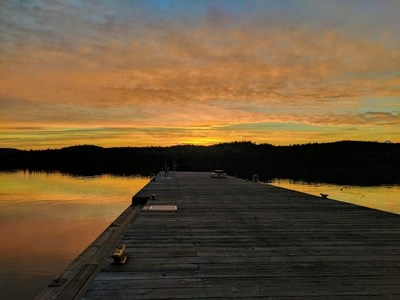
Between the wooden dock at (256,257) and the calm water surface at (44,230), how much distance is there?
3.82 m

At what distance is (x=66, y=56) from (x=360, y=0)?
12.2 metres

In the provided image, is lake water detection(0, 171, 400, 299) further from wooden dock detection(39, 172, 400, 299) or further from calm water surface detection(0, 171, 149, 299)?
wooden dock detection(39, 172, 400, 299)

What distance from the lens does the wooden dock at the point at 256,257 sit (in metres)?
3.72

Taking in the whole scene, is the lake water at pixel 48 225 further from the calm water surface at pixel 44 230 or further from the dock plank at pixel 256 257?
the dock plank at pixel 256 257

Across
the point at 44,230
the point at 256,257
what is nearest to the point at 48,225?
the point at 44,230

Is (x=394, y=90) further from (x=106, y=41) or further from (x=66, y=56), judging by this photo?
(x=66, y=56)

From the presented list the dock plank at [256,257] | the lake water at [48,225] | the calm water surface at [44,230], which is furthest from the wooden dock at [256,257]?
the lake water at [48,225]

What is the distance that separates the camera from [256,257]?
189 inches

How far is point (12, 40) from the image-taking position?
48.5 feet

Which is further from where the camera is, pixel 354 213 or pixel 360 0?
pixel 360 0

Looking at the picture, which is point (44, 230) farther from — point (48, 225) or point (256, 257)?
point (256, 257)

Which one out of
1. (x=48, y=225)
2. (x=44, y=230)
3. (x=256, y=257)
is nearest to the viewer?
A: (x=256, y=257)

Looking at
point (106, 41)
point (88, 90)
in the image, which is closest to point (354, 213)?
point (106, 41)

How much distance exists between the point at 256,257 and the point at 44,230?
13.5m
